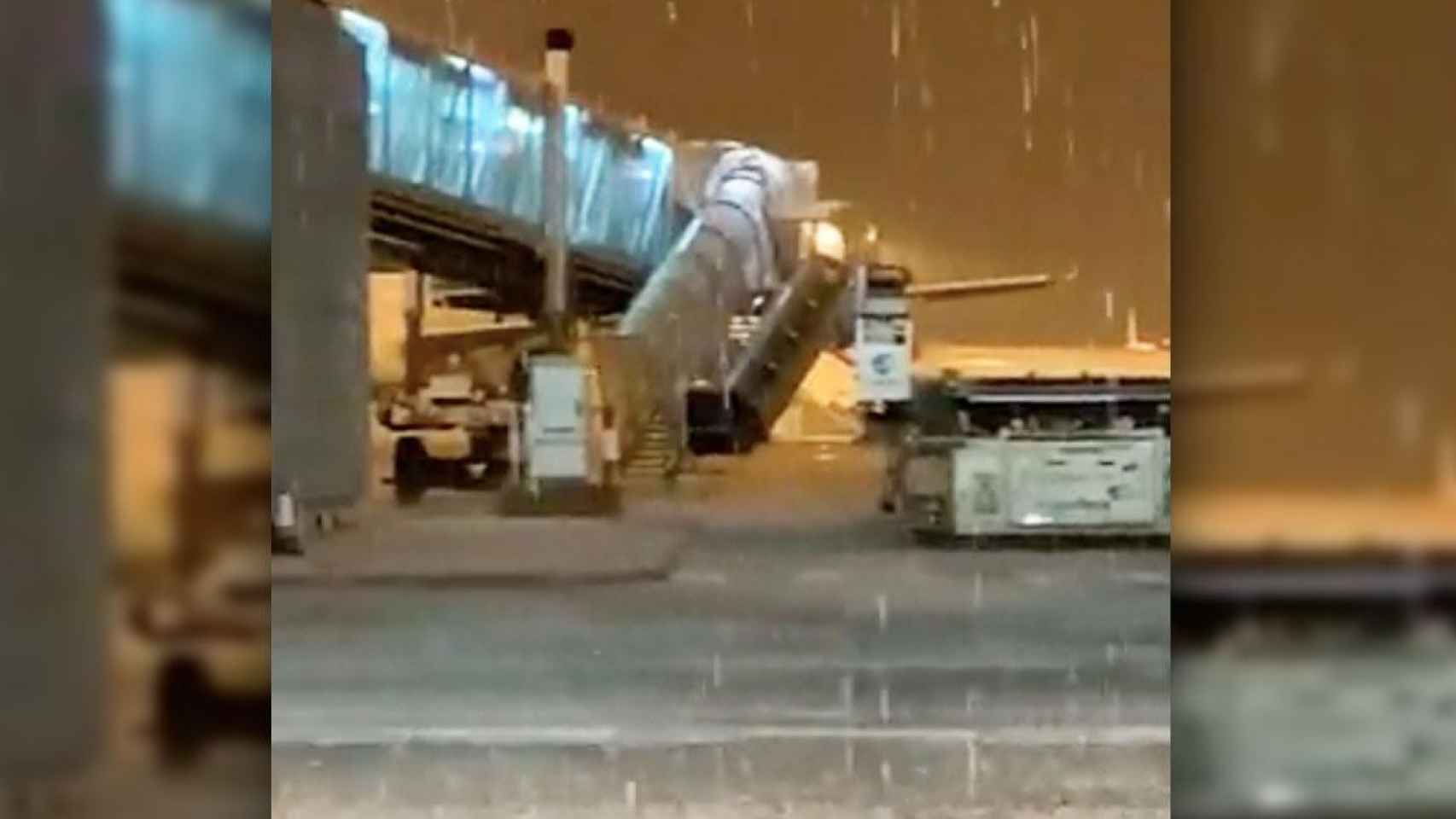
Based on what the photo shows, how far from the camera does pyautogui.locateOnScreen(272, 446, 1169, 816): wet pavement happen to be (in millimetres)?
1611

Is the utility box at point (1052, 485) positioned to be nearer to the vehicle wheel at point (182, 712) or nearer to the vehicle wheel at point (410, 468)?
the vehicle wheel at point (410, 468)

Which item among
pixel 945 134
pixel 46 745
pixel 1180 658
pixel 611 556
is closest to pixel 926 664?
pixel 611 556

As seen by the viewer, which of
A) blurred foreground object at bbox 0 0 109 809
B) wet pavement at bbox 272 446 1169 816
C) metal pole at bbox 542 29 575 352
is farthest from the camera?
metal pole at bbox 542 29 575 352

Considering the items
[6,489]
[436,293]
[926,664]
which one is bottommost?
[926,664]

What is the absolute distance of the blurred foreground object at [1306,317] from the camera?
2.85ft

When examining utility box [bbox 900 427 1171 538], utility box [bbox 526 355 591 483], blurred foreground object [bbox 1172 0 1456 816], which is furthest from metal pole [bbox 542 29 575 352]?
blurred foreground object [bbox 1172 0 1456 816]

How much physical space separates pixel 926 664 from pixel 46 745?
131cm

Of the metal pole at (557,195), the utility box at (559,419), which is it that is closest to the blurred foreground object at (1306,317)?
the metal pole at (557,195)

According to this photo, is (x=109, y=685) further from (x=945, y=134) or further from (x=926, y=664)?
(x=926, y=664)

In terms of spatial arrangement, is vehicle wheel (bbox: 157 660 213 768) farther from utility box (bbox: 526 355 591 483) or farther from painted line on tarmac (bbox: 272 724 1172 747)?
utility box (bbox: 526 355 591 483)

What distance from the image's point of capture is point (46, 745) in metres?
0.85

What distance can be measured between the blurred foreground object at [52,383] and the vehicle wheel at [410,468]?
0.91 metres

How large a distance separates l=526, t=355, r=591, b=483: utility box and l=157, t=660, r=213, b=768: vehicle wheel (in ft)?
3.90

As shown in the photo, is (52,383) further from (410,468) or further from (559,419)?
(559,419)
